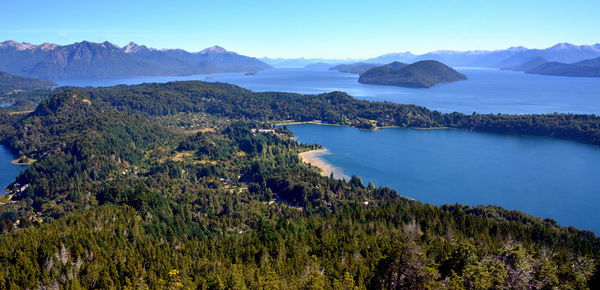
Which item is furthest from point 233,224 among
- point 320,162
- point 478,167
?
point 478,167

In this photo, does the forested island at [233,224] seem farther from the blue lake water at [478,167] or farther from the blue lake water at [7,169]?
the blue lake water at [478,167]

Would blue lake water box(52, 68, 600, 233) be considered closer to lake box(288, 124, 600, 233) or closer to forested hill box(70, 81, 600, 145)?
lake box(288, 124, 600, 233)

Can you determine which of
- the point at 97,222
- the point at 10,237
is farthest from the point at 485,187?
the point at 10,237

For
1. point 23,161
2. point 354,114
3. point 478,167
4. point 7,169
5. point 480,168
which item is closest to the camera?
point 480,168

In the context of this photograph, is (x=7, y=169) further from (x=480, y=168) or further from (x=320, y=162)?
(x=480, y=168)

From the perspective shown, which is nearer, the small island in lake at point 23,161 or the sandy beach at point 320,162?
the sandy beach at point 320,162

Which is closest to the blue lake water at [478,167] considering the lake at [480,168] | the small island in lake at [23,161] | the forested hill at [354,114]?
the lake at [480,168]

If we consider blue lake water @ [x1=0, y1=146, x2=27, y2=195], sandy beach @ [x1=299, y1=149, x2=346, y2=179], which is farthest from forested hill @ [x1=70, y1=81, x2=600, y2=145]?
blue lake water @ [x1=0, y1=146, x2=27, y2=195]
